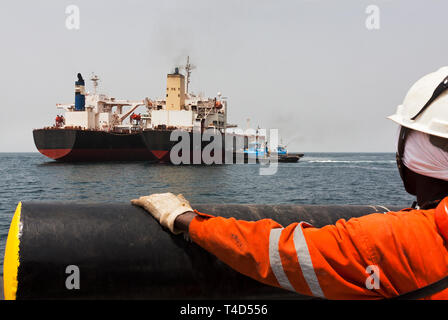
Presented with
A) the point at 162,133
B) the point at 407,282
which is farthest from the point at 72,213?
the point at 162,133

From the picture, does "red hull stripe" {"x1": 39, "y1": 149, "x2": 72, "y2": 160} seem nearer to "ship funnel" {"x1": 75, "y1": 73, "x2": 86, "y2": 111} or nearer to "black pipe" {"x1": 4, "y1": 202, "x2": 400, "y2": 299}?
"ship funnel" {"x1": 75, "y1": 73, "x2": 86, "y2": 111}

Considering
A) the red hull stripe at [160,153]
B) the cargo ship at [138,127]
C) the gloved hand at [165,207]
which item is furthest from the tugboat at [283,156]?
the gloved hand at [165,207]

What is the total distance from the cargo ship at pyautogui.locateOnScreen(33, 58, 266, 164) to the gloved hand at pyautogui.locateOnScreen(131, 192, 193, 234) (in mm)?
47165

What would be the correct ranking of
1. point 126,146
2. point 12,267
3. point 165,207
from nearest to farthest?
point 12,267 → point 165,207 → point 126,146

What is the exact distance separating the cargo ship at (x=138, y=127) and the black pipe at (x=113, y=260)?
47.2 m

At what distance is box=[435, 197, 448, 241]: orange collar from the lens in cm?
130

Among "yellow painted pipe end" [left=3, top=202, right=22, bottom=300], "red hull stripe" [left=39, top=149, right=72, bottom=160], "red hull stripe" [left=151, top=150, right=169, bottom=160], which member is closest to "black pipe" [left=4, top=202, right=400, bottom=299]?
"yellow painted pipe end" [left=3, top=202, right=22, bottom=300]

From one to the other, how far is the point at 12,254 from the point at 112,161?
180 ft

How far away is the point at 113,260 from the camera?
5.93 feet

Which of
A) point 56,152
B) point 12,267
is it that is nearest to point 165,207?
point 12,267

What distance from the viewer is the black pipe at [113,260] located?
1.75 metres

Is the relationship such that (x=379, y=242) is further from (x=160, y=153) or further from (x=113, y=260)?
(x=160, y=153)

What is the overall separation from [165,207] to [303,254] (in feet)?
2.39
